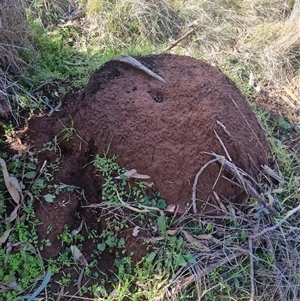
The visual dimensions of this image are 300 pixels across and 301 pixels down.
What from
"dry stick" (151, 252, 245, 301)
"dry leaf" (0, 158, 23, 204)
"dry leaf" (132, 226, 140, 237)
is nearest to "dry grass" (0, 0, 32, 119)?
"dry leaf" (0, 158, 23, 204)

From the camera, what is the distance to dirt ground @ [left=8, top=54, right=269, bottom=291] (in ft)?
7.34

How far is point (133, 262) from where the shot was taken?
2.14m

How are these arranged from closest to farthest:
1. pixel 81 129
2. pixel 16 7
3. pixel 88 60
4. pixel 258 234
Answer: pixel 258 234 < pixel 81 129 < pixel 16 7 < pixel 88 60

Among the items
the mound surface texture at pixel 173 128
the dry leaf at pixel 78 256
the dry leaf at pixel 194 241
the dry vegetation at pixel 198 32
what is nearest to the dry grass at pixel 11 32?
the dry vegetation at pixel 198 32

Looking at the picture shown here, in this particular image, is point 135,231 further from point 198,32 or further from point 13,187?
point 198,32

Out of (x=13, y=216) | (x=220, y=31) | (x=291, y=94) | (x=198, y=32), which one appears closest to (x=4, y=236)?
(x=13, y=216)

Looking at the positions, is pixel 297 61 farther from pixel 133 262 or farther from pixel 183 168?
pixel 133 262

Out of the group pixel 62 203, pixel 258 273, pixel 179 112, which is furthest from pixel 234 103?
pixel 62 203

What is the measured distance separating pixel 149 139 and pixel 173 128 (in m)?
0.14

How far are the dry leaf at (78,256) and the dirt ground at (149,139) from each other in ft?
0.11

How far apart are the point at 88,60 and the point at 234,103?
1422 millimetres

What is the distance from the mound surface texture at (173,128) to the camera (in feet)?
7.42

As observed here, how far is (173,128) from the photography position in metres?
2.32

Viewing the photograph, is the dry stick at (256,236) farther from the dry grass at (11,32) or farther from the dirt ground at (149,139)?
the dry grass at (11,32)
